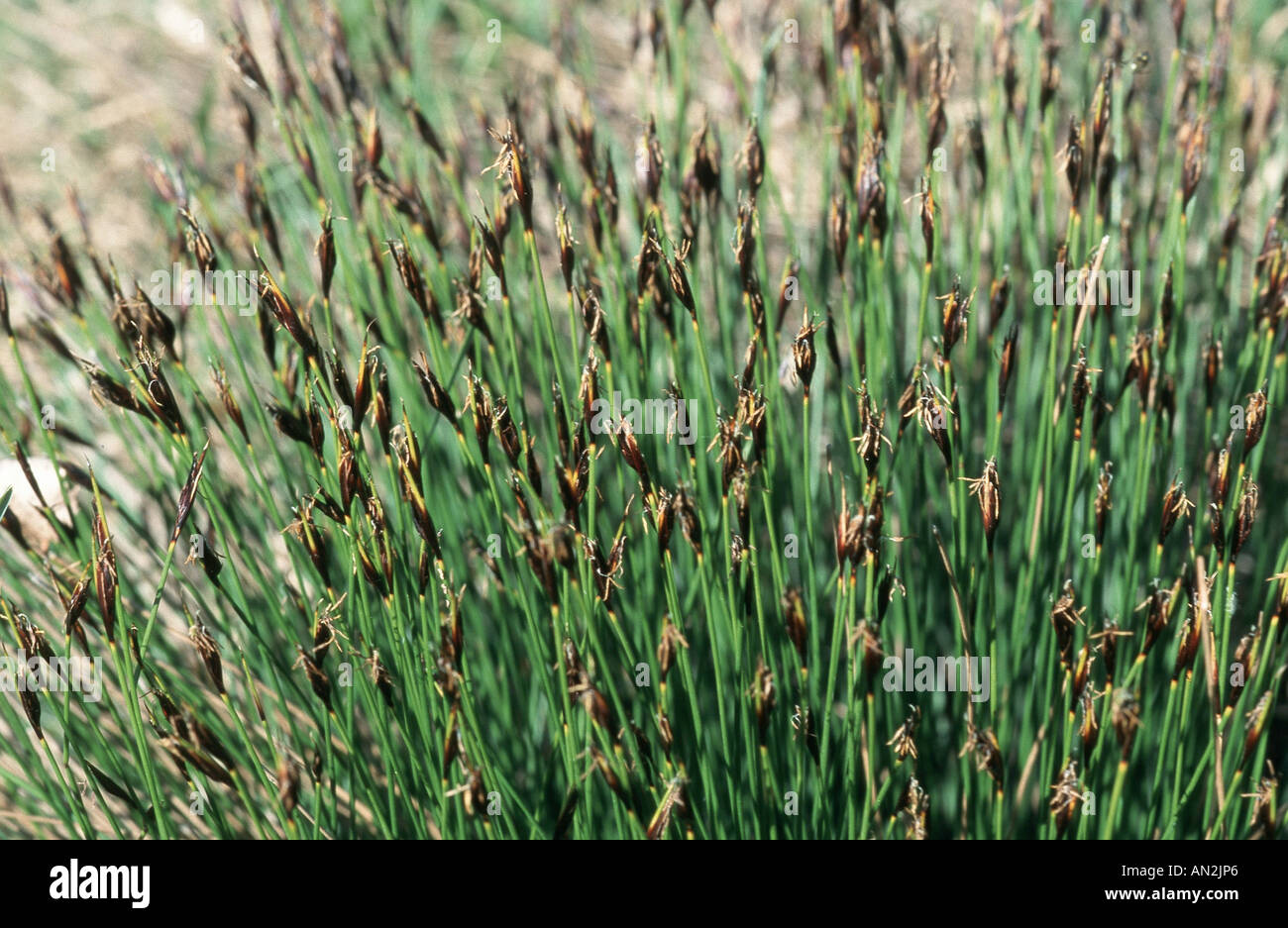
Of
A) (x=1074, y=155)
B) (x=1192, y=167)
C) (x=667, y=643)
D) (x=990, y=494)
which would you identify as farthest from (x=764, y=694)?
(x=1192, y=167)

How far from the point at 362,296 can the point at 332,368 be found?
1144mm

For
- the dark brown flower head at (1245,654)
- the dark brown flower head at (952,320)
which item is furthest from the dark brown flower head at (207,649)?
the dark brown flower head at (1245,654)

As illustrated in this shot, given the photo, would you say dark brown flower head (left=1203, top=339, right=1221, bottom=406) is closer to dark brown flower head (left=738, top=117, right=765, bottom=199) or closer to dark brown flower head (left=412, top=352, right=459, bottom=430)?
dark brown flower head (left=738, top=117, right=765, bottom=199)

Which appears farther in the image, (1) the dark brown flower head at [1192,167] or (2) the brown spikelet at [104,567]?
(1) the dark brown flower head at [1192,167]

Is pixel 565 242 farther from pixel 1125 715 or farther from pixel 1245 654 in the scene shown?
pixel 1245 654

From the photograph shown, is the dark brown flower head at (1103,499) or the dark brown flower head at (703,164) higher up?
the dark brown flower head at (703,164)

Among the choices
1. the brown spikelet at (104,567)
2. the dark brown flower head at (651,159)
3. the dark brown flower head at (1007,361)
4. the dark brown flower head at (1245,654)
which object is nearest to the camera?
the brown spikelet at (104,567)

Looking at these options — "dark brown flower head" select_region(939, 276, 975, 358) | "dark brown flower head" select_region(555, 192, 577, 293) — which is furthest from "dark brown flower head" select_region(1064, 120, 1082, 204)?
"dark brown flower head" select_region(555, 192, 577, 293)

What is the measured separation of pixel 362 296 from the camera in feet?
7.98

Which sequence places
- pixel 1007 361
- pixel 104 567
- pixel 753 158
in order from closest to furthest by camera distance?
pixel 104 567, pixel 1007 361, pixel 753 158

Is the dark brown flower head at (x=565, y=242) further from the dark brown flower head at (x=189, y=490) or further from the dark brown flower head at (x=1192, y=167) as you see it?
the dark brown flower head at (x=1192, y=167)

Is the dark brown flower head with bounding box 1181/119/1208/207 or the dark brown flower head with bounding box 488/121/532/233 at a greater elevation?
the dark brown flower head with bounding box 1181/119/1208/207

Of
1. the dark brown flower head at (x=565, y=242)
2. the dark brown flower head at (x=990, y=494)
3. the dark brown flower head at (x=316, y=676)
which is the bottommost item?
the dark brown flower head at (x=316, y=676)
